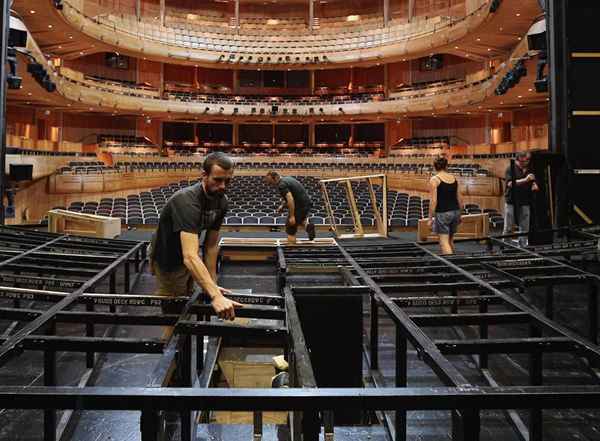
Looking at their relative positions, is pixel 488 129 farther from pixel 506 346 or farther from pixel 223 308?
pixel 223 308

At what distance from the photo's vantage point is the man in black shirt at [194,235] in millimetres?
2668

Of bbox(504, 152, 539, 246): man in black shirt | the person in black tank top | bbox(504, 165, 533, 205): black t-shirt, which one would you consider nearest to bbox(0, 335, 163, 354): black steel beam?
the person in black tank top

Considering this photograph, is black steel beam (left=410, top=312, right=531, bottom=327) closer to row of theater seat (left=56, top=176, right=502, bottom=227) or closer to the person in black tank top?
the person in black tank top

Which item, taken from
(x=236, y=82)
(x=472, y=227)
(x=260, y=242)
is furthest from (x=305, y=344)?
(x=236, y=82)

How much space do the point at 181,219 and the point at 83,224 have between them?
8.57 metres

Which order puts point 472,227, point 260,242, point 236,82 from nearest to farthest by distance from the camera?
point 260,242, point 472,227, point 236,82

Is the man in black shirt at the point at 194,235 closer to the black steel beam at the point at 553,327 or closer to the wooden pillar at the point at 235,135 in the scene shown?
the black steel beam at the point at 553,327

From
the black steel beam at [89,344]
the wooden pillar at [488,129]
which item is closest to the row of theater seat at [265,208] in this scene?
the black steel beam at [89,344]

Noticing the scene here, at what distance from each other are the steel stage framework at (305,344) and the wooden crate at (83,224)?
364 cm

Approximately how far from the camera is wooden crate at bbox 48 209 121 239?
9.46 meters

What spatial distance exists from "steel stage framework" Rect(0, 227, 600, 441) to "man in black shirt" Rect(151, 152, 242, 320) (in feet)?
0.70

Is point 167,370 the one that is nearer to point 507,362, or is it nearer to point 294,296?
point 294,296

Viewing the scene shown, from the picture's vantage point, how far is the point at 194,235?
281 cm

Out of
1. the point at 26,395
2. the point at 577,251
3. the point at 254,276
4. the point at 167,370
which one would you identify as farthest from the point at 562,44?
the point at 26,395
